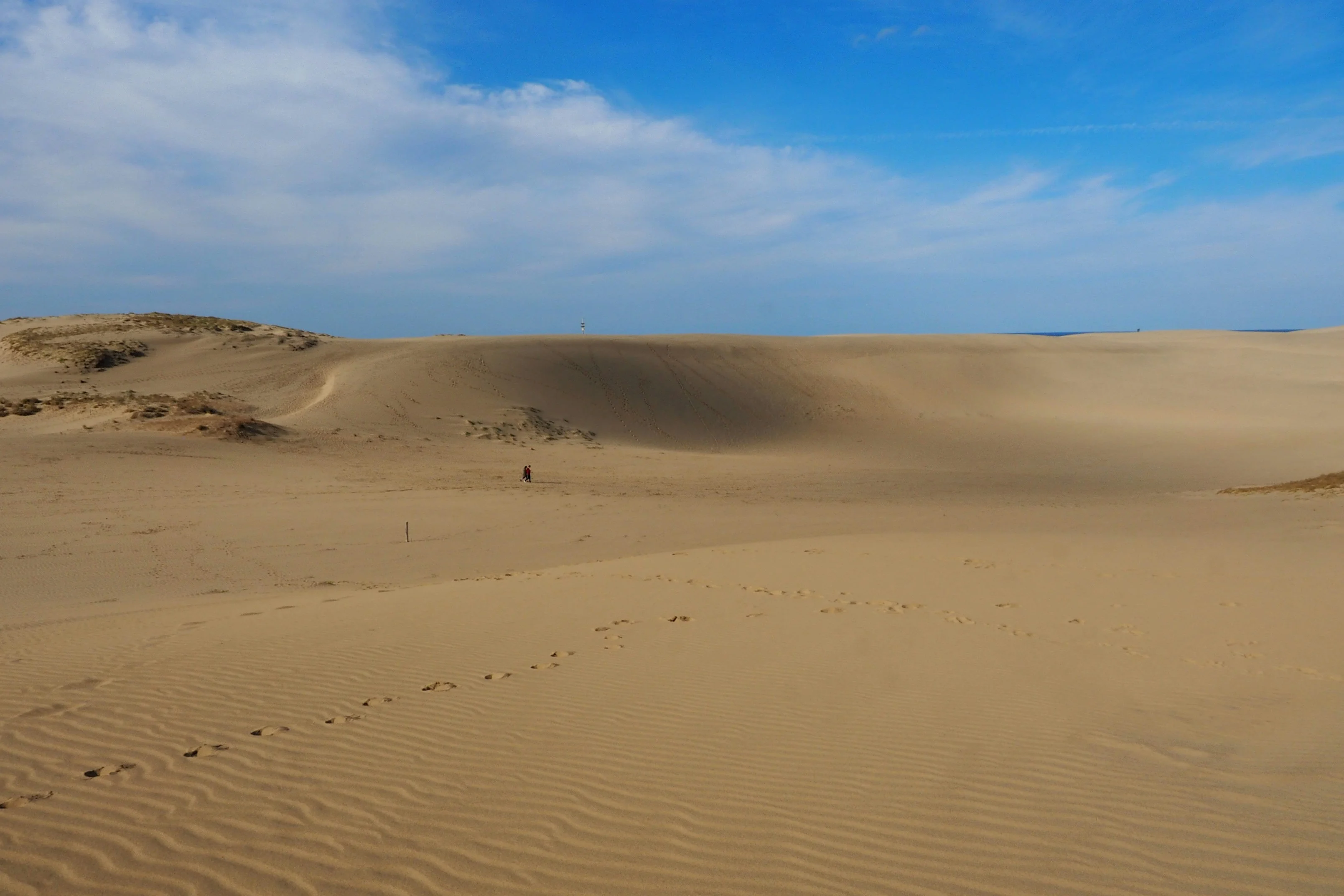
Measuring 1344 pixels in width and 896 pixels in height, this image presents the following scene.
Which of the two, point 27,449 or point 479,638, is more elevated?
point 27,449

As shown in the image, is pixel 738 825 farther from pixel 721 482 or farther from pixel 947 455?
pixel 947 455

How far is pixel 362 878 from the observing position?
Answer: 329cm

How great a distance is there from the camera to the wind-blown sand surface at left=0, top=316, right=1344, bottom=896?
3.47 metres

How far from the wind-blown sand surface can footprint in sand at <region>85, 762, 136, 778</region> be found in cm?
2

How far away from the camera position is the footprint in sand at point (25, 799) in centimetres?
389

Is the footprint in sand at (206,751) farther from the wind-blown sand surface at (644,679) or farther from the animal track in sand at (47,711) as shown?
the animal track in sand at (47,711)

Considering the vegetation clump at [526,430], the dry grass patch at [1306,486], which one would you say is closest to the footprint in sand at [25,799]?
the dry grass patch at [1306,486]

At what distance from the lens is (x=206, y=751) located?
15.3 feet

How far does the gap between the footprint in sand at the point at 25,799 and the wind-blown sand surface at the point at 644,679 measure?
67mm

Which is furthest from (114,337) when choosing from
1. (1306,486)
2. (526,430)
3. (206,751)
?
(1306,486)

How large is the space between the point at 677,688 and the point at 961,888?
3007mm

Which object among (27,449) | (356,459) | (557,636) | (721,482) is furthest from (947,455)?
(27,449)

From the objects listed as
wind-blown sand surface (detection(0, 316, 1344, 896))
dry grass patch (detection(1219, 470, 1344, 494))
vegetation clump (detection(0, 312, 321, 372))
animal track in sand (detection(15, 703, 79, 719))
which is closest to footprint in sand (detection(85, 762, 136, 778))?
wind-blown sand surface (detection(0, 316, 1344, 896))

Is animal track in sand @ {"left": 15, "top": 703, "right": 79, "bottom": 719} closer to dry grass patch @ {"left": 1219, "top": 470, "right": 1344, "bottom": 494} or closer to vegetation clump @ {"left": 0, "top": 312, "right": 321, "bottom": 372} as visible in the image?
dry grass patch @ {"left": 1219, "top": 470, "right": 1344, "bottom": 494}
